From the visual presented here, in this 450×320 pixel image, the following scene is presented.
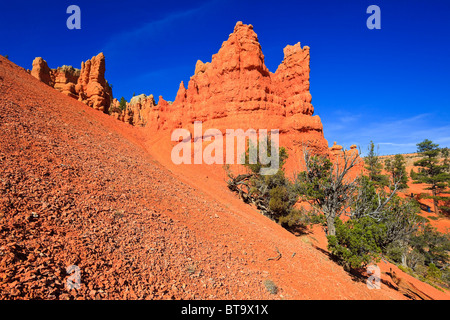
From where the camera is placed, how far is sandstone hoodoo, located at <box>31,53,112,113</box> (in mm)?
31094

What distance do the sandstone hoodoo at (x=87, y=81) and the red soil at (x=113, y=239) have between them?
2411 cm

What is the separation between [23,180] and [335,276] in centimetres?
1142

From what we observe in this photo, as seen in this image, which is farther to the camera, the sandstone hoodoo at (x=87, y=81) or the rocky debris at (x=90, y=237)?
the sandstone hoodoo at (x=87, y=81)

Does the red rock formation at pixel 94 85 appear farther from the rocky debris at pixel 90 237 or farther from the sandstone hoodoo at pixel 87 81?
the rocky debris at pixel 90 237

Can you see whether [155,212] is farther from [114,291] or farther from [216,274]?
[114,291]

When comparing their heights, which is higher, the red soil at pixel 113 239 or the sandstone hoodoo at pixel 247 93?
the sandstone hoodoo at pixel 247 93

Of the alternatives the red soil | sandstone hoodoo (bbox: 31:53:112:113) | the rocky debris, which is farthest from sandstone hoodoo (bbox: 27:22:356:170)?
the rocky debris

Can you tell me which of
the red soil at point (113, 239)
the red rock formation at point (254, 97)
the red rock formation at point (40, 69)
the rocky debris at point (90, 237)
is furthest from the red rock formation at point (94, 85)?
the rocky debris at point (90, 237)

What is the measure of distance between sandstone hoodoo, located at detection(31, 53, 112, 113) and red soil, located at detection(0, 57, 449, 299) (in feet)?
79.1

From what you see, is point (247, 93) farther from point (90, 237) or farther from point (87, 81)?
point (90, 237)

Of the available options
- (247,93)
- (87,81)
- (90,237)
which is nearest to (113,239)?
(90,237)

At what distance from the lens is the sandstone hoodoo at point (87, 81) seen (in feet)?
102
